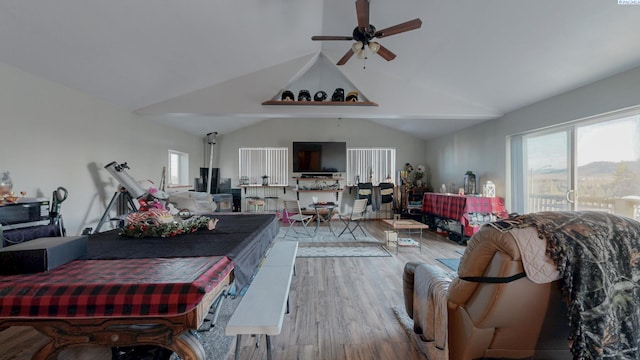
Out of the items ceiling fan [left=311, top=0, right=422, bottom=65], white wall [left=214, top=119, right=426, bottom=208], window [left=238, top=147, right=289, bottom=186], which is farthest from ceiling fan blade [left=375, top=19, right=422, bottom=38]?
window [left=238, top=147, right=289, bottom=186]

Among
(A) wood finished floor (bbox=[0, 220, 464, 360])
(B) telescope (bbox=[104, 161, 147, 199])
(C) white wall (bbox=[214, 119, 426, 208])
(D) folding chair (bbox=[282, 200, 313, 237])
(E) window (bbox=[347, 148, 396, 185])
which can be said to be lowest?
(A) wood finished floor (bbox=[0, 220, 464, 360])

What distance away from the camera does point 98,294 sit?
0.92 metres

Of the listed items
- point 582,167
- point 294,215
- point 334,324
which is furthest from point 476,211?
point 334,324

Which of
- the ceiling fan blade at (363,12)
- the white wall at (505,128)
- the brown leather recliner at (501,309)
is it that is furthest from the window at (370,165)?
the brown leather recliner at (501,309)

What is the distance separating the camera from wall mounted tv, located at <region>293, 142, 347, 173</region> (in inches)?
273

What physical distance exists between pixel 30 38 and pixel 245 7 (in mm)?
2048

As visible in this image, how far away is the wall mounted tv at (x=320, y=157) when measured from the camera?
693 cm

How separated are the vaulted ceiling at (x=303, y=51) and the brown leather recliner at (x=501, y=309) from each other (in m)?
2.65

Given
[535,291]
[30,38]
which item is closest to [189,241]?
[535,291]

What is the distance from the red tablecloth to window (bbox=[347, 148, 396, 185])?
A: 21.2 feet

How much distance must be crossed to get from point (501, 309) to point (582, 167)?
3.57 m

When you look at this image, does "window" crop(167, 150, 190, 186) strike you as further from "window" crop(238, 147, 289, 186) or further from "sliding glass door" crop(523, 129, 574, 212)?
"sliding glass door" crop(523, 129, 574, 212)

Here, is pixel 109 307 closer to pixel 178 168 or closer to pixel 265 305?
pixel 265 305

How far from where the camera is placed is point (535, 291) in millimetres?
1107
